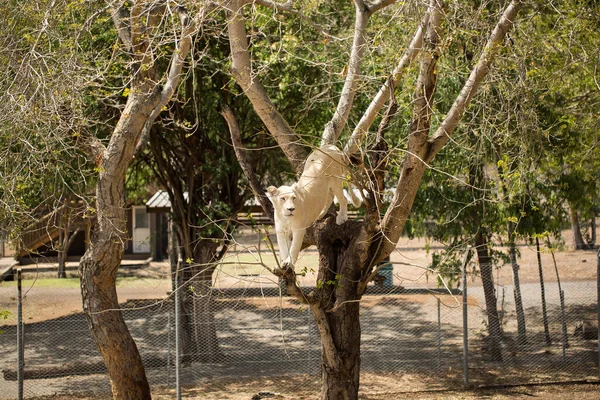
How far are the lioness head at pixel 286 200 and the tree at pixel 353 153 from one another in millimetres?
536

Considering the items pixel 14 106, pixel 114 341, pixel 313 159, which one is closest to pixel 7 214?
pixel 14 106

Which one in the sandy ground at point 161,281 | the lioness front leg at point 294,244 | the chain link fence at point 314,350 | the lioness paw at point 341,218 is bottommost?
the chain link fence at point 314,350

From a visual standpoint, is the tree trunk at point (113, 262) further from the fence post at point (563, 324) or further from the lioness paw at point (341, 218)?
the fence post at point (563, 324)

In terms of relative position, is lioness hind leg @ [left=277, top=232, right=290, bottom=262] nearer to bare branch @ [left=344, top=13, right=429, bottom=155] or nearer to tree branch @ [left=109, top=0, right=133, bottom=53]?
bare branch @ [left=344, top=13, right=429, bottom=155]

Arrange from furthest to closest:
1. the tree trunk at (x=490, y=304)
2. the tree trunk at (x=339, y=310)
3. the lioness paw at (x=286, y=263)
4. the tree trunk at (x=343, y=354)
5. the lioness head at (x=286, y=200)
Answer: the tree trunk at (x=490, y=304) < the tree trunk at (x=343, y=354) < the tree trunk at (x=339, y=310) < the lioness paw at (x=286, y=263) < the lioness head at (x=286, y=200)

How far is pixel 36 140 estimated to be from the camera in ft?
37.4

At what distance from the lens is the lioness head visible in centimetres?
744

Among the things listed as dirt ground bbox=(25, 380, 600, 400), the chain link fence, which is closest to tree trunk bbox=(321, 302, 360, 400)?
the chain link fence

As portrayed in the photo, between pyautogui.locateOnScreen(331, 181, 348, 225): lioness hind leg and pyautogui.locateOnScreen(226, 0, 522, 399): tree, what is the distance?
13 centimetres

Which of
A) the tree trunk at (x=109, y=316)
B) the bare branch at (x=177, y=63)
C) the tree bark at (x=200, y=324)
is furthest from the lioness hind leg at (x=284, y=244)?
the tree bark at (x=200, y=324)

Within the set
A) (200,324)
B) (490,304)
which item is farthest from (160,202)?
(490,304)

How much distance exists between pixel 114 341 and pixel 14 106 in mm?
3556

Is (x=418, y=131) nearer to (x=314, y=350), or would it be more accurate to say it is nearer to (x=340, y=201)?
(x=340, y=201)

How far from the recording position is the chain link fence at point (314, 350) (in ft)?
45.8
